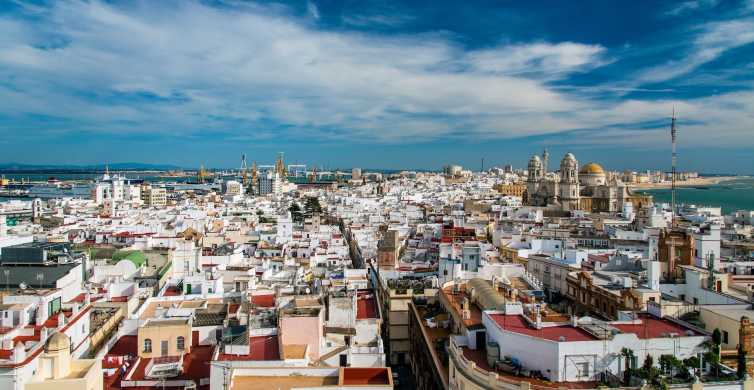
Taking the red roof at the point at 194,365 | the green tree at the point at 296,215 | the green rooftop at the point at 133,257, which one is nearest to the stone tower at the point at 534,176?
the green tree at the point at 296,215

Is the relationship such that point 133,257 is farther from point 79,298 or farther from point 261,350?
point 261,350

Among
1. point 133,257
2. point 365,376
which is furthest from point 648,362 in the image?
point 133,257

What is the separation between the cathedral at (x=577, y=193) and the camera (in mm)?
69938

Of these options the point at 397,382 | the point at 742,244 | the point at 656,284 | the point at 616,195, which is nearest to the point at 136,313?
the point at 397,382

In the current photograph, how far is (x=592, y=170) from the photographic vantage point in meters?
81.3

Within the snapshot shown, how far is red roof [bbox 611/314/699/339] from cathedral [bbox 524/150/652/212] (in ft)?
169

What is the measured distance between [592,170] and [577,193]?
40.8 feet

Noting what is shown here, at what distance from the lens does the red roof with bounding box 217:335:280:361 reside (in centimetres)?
1409

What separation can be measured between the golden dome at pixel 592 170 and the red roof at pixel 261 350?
240ft

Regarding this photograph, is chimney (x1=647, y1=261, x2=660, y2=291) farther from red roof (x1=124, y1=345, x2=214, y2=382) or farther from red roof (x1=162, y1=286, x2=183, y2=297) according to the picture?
red roof (x1=162, y1=286, x2=183, y2=297)

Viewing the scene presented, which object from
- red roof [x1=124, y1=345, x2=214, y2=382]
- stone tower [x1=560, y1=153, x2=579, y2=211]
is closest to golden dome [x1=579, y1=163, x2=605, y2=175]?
stone tower [x1=560, y1=153, x2=579, y2=211]

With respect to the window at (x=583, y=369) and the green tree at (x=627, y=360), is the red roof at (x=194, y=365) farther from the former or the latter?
the green tree at (x=627, y=360)

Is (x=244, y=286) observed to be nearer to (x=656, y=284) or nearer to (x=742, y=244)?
(x=656, y=284)

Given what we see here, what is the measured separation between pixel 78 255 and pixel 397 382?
15.1 meters
